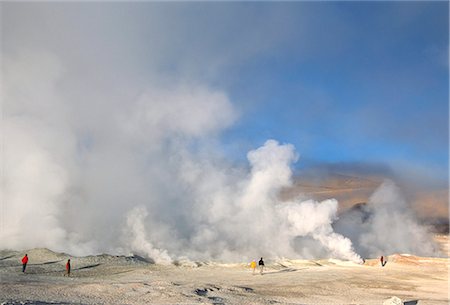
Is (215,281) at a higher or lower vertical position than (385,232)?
lower

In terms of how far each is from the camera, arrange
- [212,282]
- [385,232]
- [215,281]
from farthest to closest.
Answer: [385,232], [215,281], [212,282]

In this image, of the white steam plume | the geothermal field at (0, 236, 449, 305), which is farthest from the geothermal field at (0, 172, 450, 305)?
the white steam plume

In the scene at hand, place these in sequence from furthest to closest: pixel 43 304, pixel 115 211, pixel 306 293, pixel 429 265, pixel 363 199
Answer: pixel 363 199, pixel 115 211, pixel 429 265, pixel 306 293, pixel 43 304

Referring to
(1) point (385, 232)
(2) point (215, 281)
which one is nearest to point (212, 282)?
(2) point (215, 281)

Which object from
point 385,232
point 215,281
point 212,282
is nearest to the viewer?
point 212,282

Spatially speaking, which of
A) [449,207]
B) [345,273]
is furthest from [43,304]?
[449,207]

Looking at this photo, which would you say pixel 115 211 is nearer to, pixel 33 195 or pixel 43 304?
pixel 33 195

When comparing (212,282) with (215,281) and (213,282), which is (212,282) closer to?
(213,282)

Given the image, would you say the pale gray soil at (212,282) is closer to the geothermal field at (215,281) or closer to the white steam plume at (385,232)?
the geothermal field at (215,281)

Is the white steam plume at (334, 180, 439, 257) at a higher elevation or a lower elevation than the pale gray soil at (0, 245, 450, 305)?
higher

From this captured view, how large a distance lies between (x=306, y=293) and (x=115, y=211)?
31.4 metres

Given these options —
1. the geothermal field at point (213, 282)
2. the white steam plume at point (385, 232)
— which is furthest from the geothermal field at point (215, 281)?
the white steam plume at point (385, 232)

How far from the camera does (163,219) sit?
168ft

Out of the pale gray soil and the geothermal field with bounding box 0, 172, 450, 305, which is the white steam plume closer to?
the geothermal field with bounding box 0, 172, 450, 305
